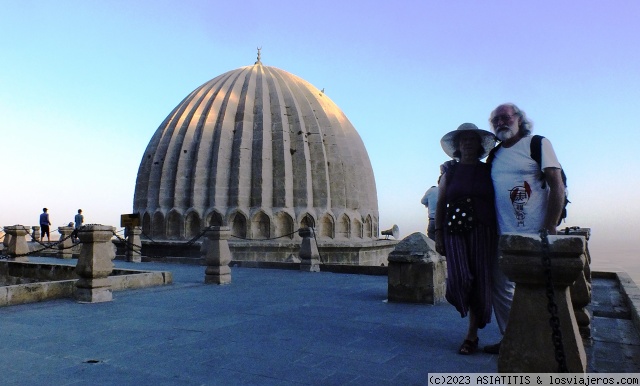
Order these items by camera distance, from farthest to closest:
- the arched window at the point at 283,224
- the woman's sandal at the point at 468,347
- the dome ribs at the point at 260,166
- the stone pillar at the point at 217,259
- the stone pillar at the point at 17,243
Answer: the dome ribs at the point at 260,166 < the arched window at the point at 283,224 < the stone pillar at the point at 17,243 < the stone pillar at the point at 217,259 < the woman's sandal at the point at 468,347

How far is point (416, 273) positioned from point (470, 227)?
2.78m

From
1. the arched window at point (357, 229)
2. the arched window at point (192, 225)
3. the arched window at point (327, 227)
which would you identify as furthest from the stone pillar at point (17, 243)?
the arched window at point (357, 229)

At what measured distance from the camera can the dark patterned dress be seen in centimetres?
345

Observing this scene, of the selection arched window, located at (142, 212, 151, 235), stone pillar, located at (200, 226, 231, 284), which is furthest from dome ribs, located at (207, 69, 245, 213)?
stone pillar, located at (200, 226, 231, 284)

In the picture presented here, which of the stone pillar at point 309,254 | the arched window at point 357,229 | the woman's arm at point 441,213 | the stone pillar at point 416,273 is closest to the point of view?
the woman's arm at point 441,213

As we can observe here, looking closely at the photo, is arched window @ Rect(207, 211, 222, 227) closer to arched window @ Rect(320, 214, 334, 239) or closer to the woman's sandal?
arched window @ Rect(320, 214, 334, 239)

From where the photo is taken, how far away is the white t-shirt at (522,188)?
10.5 ft

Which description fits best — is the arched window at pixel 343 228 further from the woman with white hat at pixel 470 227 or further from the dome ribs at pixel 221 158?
the woman with white hat at pixel 470 227

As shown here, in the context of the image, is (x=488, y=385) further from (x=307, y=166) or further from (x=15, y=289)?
(x=307, y=166)

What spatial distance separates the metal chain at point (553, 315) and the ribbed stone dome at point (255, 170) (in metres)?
14.0

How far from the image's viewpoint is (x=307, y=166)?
54.7ft

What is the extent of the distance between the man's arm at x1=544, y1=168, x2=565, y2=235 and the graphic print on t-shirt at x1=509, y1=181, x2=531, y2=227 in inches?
5.7

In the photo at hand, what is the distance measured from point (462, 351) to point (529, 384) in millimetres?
1549

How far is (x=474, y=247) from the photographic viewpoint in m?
3.48
